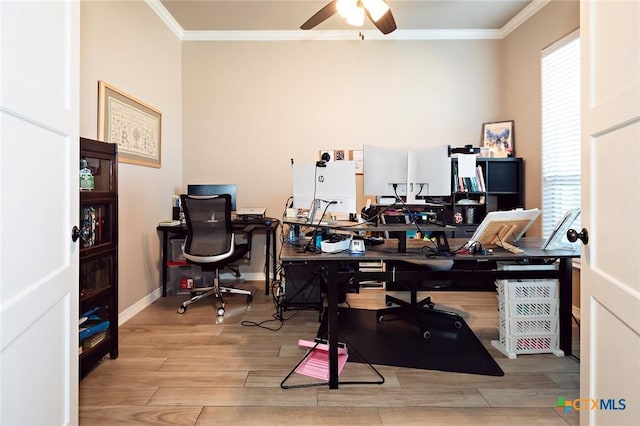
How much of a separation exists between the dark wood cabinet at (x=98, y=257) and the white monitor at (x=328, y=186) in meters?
1.22

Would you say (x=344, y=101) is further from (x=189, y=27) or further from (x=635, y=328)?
(x=635, y=328)

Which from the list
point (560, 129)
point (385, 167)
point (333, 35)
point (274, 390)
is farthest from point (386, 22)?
point (274, 390)

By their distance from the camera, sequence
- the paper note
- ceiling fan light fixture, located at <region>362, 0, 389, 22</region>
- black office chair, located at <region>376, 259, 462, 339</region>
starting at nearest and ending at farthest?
the paper note
ceiling fan light fixture, located at <region>362, 0, 389, 22</region>
black office chair, located at <region>376, 259, 462, 339</region>

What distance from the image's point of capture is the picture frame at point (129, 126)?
2322mm

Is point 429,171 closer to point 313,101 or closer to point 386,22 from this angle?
point 386,22

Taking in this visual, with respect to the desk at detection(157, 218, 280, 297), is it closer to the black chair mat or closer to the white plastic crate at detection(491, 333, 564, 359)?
the black chair mat

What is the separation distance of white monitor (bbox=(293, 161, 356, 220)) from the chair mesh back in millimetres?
893

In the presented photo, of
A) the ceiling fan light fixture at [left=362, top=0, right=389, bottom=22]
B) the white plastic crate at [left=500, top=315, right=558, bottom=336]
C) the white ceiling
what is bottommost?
the white plastic crate at [left=500, top=315, right=558, bottom=336]

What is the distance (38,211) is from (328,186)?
4.71 ft

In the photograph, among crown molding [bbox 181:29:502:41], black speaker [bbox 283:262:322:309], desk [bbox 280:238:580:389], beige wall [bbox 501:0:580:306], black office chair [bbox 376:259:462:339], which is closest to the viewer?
desk [bbox 280:238:580:389]

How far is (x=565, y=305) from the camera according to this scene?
196 cm

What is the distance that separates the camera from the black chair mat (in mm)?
1848

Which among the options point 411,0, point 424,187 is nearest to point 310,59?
point 411,0

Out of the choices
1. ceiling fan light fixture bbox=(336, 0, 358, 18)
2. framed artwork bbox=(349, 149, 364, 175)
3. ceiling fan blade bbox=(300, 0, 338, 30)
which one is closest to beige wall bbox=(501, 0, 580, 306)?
framed artwork bbox=(349, 149, 364, 175)
